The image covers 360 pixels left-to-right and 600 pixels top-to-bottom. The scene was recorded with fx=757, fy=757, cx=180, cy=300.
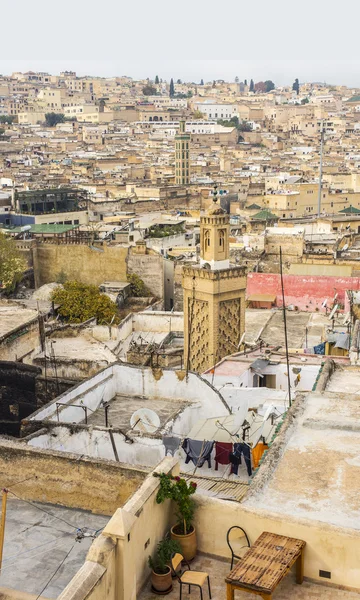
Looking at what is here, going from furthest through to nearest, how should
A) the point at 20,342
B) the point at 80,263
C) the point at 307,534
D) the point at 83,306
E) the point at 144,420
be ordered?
1. the point at 80,263
2. the point at 83,306
3. the point at 20,342
4. the point at 144,420
5. the point at 307,534

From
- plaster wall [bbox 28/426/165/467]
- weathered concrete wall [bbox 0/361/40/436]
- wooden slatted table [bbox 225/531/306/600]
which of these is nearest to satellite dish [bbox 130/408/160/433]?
plaster wall [bbox 28/426/165/467]

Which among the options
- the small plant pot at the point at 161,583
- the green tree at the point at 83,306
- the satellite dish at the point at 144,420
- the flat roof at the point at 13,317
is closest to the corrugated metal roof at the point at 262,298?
the green tree at the point at 83,306

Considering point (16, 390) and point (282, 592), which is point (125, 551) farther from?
point (16, 390)

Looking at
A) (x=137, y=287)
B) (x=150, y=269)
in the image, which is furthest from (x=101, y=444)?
(x=150, y=269)

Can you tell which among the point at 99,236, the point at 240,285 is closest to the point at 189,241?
the point at 99,236

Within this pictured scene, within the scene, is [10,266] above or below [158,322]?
above
